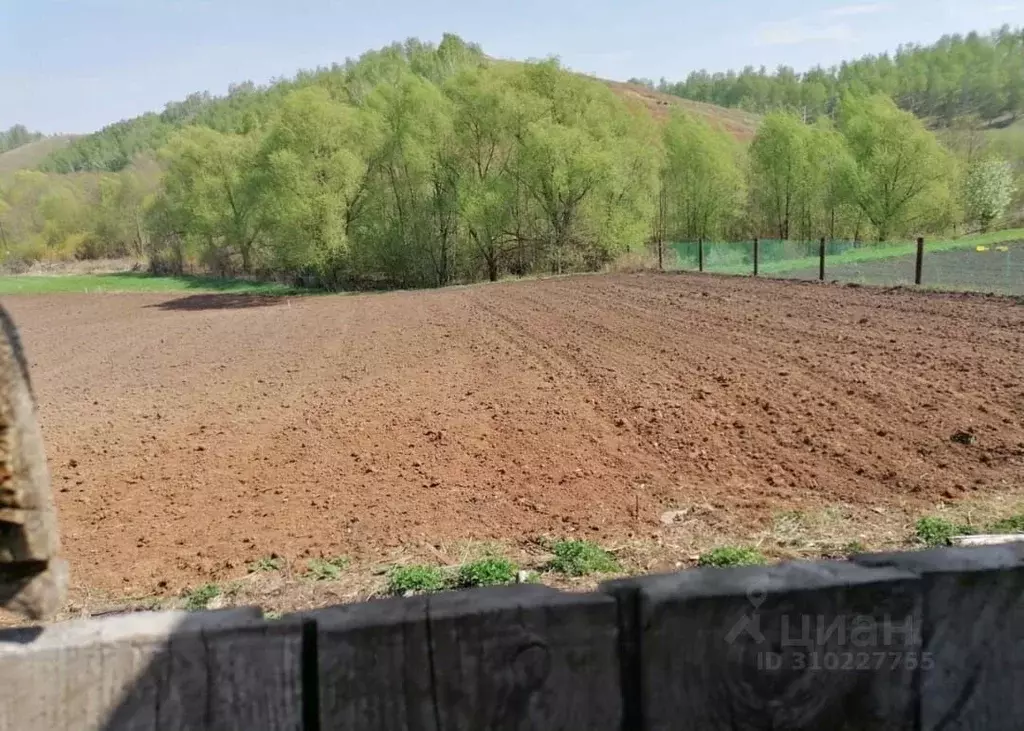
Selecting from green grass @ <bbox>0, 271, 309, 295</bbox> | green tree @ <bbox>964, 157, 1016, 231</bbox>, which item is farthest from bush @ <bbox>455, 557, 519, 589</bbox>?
green tree @ <bbox>964, 157, 1016, 231</bbox>

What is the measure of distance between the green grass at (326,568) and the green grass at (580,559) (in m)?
1.43

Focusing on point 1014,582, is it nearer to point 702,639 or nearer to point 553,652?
point 702,639

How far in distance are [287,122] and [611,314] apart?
31.9 metres

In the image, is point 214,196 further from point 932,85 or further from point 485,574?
point 932,85

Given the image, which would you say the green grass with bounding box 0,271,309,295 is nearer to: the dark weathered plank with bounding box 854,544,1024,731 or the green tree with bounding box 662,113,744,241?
the green tree with bounding box 662,113,744,241

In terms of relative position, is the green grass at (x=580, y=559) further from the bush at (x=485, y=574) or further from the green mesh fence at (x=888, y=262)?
the green mesh fence at (x=888, y=262)

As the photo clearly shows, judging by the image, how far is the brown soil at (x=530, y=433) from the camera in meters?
5.36

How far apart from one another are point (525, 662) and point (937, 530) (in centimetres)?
388

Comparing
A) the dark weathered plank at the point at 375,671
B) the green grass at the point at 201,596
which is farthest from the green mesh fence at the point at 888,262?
the dark weathered plank at the point at 375,671

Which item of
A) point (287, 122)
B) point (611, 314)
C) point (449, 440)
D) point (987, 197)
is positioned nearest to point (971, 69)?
point (987, 197)

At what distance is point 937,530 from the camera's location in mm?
4445

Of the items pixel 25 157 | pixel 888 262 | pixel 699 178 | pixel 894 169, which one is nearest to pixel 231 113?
pixel 25 157

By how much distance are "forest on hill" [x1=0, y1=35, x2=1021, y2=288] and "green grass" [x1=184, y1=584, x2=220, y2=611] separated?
36.6 metres

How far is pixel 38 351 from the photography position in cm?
2034
